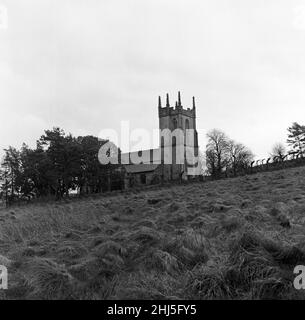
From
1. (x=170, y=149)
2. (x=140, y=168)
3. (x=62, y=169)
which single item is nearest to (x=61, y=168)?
(x=62, y=169)

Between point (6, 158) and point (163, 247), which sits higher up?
point (6, 158)

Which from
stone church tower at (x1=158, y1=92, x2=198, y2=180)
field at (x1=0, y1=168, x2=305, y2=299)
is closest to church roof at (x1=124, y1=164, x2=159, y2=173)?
stone church tower at (x1=158, y1=92, x2=198, y2=180)

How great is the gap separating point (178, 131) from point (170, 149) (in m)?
4.91

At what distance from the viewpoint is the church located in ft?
282

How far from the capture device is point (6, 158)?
64438 millimetres

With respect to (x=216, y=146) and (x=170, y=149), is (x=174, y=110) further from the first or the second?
(x=216, y=146)

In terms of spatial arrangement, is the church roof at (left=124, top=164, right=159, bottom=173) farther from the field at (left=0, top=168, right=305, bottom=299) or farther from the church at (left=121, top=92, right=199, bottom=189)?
the field at (left=0, top=168, right=305, bottom=299)

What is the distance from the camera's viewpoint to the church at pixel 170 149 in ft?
282

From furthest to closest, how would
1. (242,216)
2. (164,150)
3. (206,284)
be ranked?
(164,150), (242,216), (206,284)

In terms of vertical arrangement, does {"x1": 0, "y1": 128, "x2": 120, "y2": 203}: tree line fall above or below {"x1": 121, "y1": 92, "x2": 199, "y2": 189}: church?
below

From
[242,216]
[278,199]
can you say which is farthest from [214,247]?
[278,199]

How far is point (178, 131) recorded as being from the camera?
9344 cm
